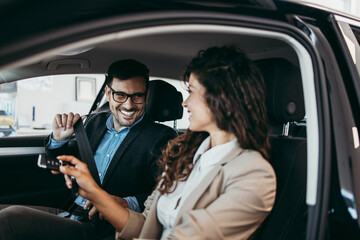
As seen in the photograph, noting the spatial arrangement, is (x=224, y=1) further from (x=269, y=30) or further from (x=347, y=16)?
(x=347, y=16)

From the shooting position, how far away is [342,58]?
4.04ft

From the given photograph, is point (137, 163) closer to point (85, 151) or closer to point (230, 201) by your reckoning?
point (85, 151)

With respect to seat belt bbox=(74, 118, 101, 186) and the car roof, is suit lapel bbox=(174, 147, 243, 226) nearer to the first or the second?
the car roof

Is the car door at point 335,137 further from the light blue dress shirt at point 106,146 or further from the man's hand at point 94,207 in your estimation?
the light blue dress shirt at point 106,146

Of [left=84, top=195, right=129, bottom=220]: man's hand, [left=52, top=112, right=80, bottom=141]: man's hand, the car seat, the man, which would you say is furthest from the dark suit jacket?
[left=52, top=112, right=80, bottom=141]: man's hand

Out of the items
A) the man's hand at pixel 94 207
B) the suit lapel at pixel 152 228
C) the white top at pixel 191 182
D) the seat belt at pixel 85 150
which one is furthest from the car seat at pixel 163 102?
the suit lapel at pixel 152 228

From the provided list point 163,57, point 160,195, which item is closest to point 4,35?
point 160,195

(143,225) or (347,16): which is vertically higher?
(347,16)

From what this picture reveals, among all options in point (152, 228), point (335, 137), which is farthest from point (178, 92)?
point (335, 137)

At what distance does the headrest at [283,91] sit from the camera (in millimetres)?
1308

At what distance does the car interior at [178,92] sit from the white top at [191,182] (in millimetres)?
260

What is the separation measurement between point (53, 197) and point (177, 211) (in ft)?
4.73

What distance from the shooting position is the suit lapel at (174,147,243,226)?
1.09 meters

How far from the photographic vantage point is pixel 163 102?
2117 mm
